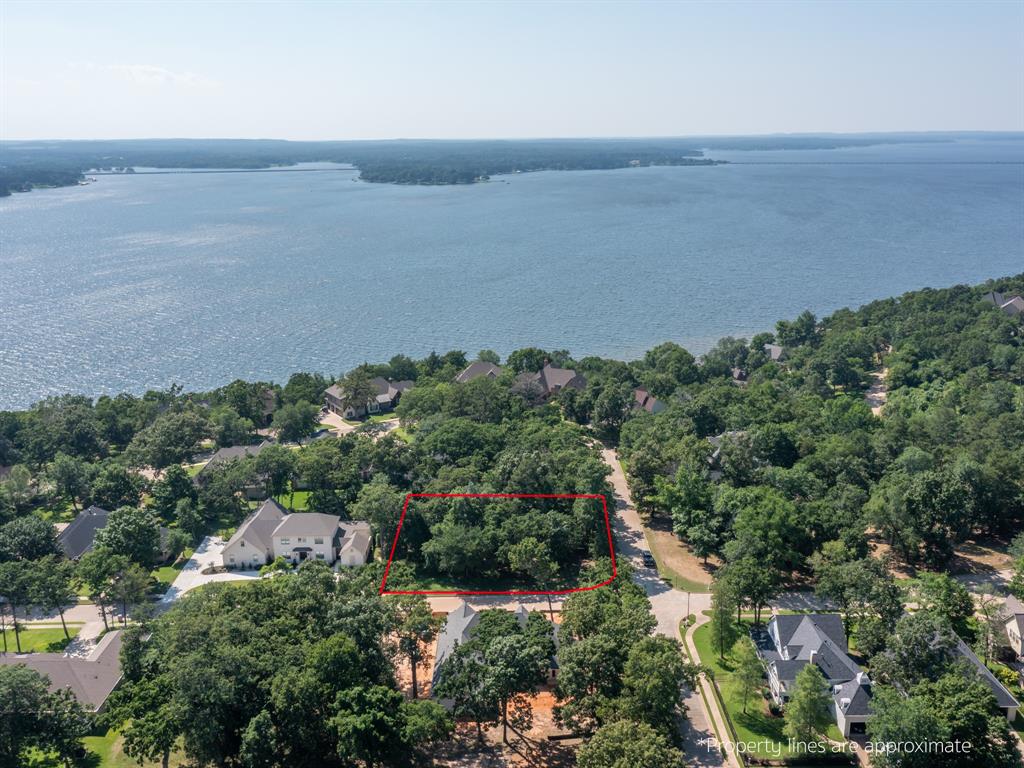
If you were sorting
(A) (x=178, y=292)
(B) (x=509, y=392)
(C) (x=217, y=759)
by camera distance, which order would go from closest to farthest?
(C) (x=217, y=759), (B) (x=509, y=392), (A) (x=178, y=292)

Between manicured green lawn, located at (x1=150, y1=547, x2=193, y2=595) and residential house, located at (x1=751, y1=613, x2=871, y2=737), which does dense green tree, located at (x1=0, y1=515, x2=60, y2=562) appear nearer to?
manicured green lawn, located at (x1=150, y1=547, x2=193, y2=595)

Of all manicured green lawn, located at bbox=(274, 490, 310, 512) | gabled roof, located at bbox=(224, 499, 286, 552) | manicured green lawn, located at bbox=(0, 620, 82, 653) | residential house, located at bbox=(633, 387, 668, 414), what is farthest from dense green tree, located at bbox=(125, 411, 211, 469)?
residential house, located at bbox=(633, 387, 668, 414)

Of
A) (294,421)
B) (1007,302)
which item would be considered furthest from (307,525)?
(1007,302)

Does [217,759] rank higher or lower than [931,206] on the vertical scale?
lower

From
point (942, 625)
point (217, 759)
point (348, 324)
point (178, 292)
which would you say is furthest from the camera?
point (178, 292)

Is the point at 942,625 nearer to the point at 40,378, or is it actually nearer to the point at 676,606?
the point at 676,606

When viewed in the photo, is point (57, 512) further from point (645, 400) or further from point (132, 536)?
point (645, 400)

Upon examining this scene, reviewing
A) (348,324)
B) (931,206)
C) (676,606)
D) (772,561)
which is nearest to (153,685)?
(676,606)
